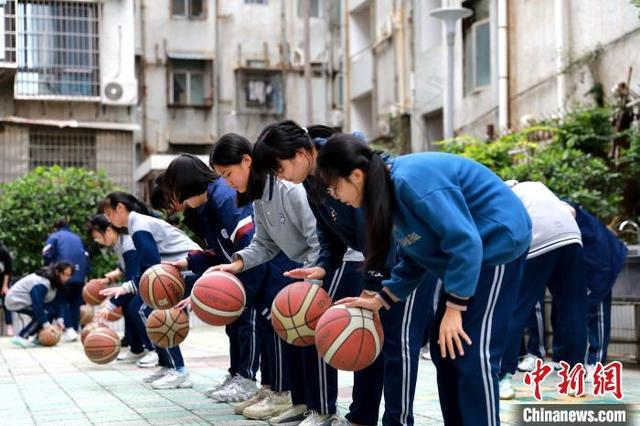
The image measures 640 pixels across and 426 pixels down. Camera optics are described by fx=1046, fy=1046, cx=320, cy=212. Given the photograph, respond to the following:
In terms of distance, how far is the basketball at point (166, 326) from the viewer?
8.33m

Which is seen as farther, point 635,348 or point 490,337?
point 635,348

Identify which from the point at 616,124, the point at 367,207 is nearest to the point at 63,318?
the point at 616,124

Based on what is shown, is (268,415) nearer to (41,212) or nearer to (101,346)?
(101,346)

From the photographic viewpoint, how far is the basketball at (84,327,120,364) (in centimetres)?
980

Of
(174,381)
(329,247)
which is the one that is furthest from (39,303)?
(329,247)

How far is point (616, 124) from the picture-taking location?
46.2ft

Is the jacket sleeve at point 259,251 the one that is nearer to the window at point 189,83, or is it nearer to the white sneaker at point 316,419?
the white sneaker at point 316,419

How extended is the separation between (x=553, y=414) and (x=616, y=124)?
963 centimetres

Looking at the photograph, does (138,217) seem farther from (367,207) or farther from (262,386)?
(367,207)

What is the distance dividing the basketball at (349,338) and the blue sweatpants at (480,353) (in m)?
0.39

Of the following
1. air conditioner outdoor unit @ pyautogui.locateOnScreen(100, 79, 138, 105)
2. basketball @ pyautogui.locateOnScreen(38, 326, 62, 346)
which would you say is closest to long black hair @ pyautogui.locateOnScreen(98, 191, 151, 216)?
basketball @ pyautogui.locateOnScreen(38, 326, 62, 346)

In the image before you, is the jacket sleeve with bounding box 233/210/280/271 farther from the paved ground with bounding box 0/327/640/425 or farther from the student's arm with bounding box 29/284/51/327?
the student's arm with bounding box 29/284/51/327

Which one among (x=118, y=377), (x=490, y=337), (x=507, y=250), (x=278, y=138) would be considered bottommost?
(x=118, y=377)

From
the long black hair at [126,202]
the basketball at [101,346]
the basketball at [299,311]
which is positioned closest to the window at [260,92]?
the basketball at [101,346]
